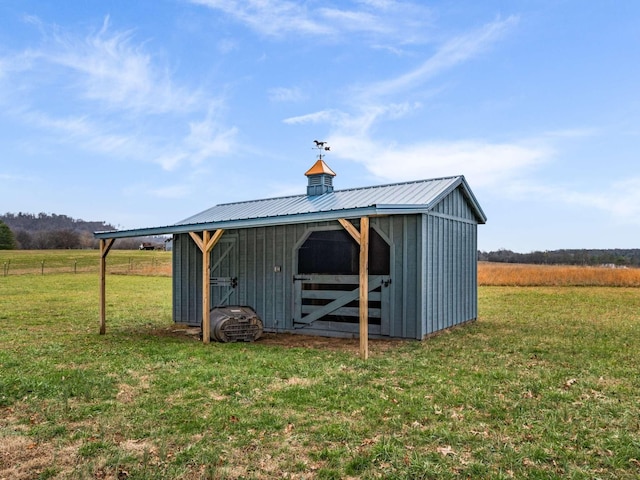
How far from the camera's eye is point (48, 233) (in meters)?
65.4

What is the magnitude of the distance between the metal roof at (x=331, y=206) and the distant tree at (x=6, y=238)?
61497 millimetres

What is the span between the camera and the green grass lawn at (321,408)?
3.21m

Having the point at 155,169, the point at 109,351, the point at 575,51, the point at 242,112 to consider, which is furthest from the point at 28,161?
the point at 575,51

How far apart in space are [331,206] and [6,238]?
66.5 meters

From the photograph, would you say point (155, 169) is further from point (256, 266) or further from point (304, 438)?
point (304, 438)

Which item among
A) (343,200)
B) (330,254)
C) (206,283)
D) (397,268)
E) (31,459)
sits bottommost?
(31,459)

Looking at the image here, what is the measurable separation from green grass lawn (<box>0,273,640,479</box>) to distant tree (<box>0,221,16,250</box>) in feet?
208

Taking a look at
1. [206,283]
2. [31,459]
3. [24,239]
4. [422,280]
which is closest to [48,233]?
[24,239]

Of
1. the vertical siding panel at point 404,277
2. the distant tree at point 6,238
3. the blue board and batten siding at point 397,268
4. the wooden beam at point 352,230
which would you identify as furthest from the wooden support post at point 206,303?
the distant tree at point 6,238

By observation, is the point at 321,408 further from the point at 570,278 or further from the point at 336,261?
the point at 570,278

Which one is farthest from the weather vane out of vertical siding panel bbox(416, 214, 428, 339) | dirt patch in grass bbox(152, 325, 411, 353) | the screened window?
dirt patch in grass bbox(152, 325, 411, 353)

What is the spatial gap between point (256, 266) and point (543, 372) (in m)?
6.26

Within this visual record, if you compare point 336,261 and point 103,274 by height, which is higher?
point 336,261

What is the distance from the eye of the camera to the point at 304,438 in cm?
363
